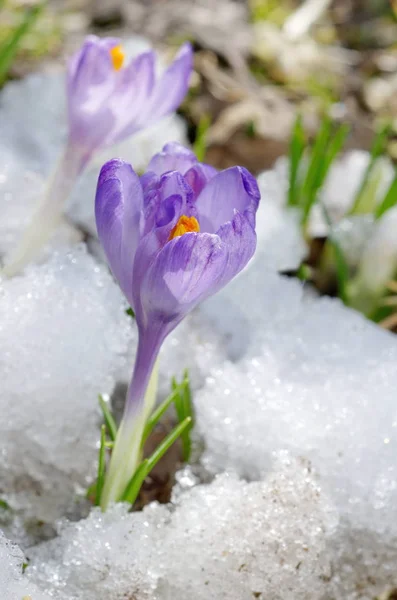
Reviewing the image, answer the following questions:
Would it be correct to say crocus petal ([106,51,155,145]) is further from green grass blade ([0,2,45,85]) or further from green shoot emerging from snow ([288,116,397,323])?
green grass blade ([0,2,45,85])

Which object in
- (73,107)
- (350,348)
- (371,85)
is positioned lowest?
(371,85)

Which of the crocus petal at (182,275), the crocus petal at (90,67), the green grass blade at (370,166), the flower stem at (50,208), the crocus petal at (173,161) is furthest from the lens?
the green grass blade at (370,166)

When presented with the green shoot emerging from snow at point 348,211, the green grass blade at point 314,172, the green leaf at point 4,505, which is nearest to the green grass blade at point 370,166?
the green shoot emerging from snow at point 348,211

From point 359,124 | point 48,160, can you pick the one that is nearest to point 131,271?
point 48,160

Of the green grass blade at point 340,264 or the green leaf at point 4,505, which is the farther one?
the green grass blade at point 340,264

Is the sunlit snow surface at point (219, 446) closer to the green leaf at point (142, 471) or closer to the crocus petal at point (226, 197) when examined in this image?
the green leaf at point (142, 471)

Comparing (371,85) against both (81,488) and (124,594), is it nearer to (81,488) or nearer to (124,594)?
(81,488)

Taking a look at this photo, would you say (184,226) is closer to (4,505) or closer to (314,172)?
(4,505)
